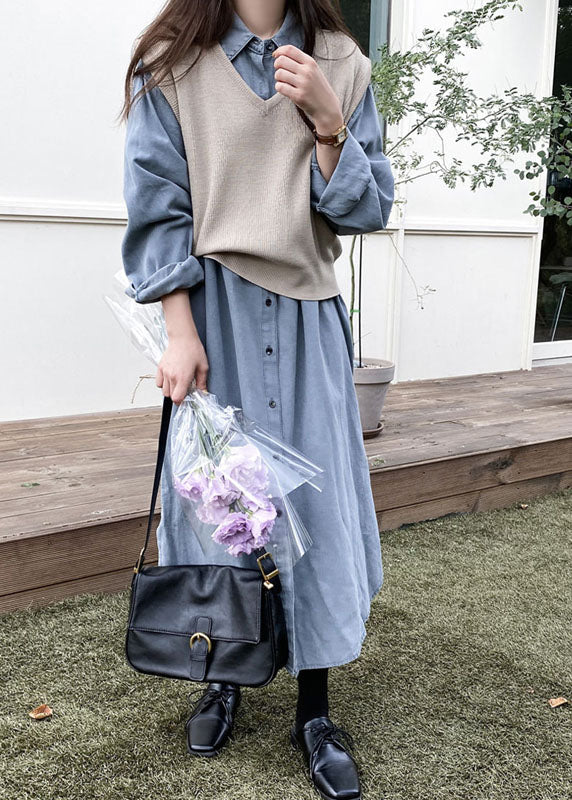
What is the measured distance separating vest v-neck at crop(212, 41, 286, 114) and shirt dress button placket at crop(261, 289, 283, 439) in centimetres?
32

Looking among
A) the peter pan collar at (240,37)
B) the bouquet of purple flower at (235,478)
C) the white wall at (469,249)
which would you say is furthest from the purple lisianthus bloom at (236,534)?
the white wall at (469,249)

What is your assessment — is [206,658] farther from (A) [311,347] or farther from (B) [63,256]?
(B) [63,256]

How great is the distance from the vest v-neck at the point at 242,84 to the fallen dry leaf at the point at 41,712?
4.04ft

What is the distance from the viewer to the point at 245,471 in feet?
4.26

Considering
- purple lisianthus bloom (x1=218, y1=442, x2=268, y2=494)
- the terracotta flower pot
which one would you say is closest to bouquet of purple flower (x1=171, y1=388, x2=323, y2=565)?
purple lisianthus bloom (x1=218, y1=442, x2=268, y2=494)

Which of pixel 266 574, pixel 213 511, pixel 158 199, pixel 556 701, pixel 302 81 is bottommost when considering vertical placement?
pixel 556 701

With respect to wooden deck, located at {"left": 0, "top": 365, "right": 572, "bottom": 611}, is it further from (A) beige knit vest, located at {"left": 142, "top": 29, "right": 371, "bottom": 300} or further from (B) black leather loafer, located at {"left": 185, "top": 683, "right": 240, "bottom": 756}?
(A) beige knit vest, located at {"left": 142, "top": 29, "right": 371, "bottom": 300}

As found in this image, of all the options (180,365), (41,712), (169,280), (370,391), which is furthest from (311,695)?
(370,391)

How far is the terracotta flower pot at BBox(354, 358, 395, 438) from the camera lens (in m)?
3.18

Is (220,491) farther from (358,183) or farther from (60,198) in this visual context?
(60,198)

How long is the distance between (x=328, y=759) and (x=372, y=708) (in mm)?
279

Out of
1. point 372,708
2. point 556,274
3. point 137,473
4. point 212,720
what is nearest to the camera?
point 212,720

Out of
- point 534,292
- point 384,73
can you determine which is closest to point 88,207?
point 384,73

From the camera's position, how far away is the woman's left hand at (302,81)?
1.22 meters
